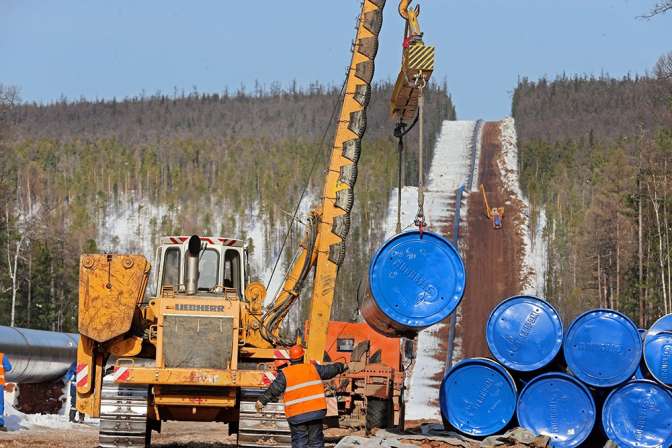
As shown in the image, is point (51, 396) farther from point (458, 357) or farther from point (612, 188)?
point (612, 188)

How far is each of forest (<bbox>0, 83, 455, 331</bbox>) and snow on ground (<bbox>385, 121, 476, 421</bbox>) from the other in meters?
1.93

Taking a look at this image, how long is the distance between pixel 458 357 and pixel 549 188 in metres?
40.1

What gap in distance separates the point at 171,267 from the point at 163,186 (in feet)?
257

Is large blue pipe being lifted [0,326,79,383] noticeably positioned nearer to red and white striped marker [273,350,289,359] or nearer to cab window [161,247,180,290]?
cab window [161,247,180,290]

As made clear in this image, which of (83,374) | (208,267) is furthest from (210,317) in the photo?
(83,374)

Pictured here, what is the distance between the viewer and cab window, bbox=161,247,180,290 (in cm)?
1850

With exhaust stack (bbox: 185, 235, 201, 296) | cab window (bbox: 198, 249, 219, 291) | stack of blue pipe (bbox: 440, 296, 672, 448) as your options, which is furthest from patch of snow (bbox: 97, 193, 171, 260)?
exhaust stack (bbox: 185, 235, 201, 296)

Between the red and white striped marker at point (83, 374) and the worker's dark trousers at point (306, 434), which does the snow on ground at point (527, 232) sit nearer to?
the red and white striped marker at point (83, 374)

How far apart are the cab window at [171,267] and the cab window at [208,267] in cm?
35

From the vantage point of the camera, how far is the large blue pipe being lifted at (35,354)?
30500 millimetres

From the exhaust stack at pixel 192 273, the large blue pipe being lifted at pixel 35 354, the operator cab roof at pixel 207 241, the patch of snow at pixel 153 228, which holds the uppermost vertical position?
the patch of snow at pixel 153 228

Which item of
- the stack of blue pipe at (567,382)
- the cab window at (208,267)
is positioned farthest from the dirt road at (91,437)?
the stack of blue pipe at (567,382)

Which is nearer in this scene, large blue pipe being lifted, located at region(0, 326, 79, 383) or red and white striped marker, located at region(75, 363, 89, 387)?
red and white striped marker, located at region(75, 363, 89, 387)

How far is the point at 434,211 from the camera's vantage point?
68.6m
